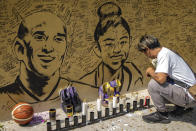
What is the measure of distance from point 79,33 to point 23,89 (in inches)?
57.9

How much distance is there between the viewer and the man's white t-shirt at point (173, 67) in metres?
3.43

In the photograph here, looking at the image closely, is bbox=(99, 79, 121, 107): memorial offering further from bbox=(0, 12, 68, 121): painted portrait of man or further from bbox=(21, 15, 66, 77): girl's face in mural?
bbox=(21, 15, 66, 77): girl's face in mural

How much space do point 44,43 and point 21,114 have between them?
50.8 inches

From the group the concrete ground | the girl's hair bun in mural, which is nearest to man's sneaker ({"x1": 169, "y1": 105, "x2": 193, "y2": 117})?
the concrete ground

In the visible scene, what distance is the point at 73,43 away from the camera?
4.22m

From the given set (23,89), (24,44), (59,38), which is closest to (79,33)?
(59,38)

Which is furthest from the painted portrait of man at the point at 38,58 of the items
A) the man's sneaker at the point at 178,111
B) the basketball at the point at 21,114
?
the man's sneaker at the point at 178,111

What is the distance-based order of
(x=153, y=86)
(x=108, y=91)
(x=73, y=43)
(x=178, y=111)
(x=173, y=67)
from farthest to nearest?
(x=108, y=91)
(x=73, y=43)
(x=178, y=111)
(x=153, y=86)
(x=173, y=67)

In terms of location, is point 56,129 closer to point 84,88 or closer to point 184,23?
point 84,88

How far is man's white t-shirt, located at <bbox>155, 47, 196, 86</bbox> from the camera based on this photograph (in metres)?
3.43

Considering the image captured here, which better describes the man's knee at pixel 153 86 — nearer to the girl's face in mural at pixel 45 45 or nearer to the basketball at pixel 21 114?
the girl's face in mural at pixel 45 45

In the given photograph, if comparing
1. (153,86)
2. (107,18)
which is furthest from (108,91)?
(107,18)

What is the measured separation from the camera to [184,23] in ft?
18.6

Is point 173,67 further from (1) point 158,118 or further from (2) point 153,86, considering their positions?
(1) point 158,118
